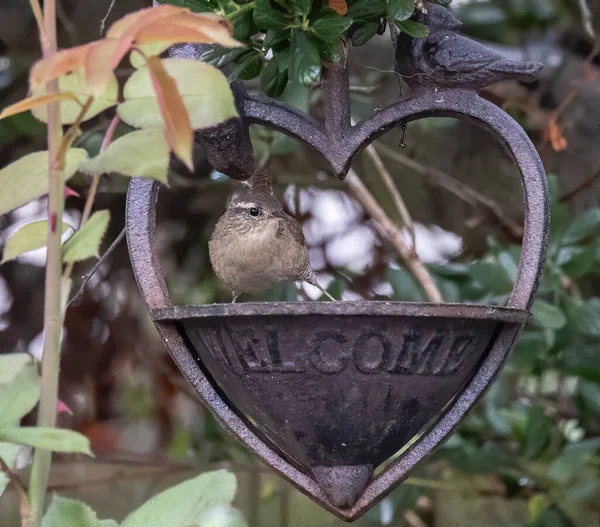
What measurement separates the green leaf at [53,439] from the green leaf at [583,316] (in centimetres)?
155

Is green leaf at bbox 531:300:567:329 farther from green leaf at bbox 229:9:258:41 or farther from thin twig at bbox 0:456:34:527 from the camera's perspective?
thin twig at bbox 0:456:34:527

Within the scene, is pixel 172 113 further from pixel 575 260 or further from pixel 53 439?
pixel 575 260

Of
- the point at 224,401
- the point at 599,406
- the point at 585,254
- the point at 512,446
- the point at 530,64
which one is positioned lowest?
the point at 512,446

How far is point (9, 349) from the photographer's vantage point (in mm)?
2254

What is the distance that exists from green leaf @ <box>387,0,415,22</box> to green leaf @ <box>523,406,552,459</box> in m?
1.36

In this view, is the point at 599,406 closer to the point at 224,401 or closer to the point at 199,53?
the point at 224,401

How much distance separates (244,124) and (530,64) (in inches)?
13.5

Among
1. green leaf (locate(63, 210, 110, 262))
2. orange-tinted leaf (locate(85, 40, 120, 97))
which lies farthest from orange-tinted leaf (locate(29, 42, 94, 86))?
green leaf (locate(63, 210, 110, 262))

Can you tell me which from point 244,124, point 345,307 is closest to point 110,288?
point 244,124

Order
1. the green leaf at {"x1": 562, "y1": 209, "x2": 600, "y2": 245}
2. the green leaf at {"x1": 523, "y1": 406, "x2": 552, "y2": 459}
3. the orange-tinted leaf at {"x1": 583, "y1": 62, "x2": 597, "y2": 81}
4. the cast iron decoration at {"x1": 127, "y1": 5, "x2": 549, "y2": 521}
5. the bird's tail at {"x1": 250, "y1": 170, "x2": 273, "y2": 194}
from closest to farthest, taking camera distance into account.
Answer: the cast iron decoration at {"x1": 127, "y1": 5, "x2": 549, "y2": 521}
the bird's tail at {"x1": 250, "y1": 170, "x2": 273, "y2": 194}
the green leaf at {"x1": 562, "y1": 209, "x2": 600, "y2": 245}
the green leaf at {"x1": 523, "y1": 406, "x2": 552, "y2": 459}
the orange-tinted leaf at {"x1": 583, "y1": 62, "x2": 597, "y2": 81}

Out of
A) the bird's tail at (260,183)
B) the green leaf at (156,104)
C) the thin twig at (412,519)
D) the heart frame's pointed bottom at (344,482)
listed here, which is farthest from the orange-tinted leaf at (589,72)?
the green leaf at (156,104)

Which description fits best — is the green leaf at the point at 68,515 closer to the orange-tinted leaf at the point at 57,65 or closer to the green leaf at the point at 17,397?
the green leaf at the point at 17,397

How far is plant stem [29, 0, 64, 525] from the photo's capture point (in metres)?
0.41

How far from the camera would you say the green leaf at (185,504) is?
48 cm
